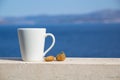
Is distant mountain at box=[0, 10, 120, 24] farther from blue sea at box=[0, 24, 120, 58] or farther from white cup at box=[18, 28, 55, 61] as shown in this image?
white cup at box=[18, 28, 55, 61]

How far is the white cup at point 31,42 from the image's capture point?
2.52 feet

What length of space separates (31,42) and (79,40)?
145 inches

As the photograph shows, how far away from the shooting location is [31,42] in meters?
0.77

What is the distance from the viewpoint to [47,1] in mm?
4719

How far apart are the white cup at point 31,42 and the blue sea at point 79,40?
3071 mm

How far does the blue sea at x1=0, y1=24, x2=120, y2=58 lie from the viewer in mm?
4023
